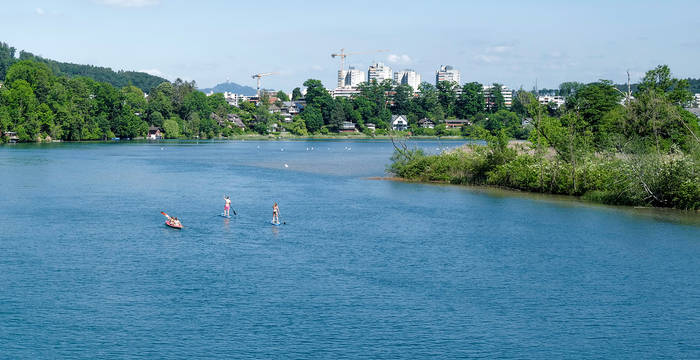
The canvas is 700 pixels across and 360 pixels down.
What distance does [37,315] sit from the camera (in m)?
30.1

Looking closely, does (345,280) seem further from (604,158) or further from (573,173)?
(604,158)

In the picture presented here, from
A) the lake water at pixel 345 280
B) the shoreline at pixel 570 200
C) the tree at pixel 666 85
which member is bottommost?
the lake water at pixel 345 280

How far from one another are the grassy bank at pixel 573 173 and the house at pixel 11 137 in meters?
131

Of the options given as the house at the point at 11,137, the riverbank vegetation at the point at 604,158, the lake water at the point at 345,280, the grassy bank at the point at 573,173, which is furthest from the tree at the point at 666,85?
the house at the point at 11,137

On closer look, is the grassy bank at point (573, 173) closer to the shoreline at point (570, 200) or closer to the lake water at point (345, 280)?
the shoreline at point (570, 200)

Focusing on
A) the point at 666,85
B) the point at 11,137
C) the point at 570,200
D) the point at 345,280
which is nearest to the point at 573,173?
the point at 570,200

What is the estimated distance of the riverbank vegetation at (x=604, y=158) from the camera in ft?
204

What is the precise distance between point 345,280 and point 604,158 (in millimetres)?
47712

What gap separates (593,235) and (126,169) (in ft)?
251

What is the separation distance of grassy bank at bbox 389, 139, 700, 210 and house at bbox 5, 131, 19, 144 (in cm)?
13054

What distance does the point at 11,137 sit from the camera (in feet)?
592

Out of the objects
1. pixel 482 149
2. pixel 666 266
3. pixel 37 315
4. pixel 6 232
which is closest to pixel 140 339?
pixel 37 315

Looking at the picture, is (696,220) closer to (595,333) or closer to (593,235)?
(593,235)

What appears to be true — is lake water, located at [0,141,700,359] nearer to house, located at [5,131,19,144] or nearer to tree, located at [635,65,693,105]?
tree, located at [635,65,693,105]
